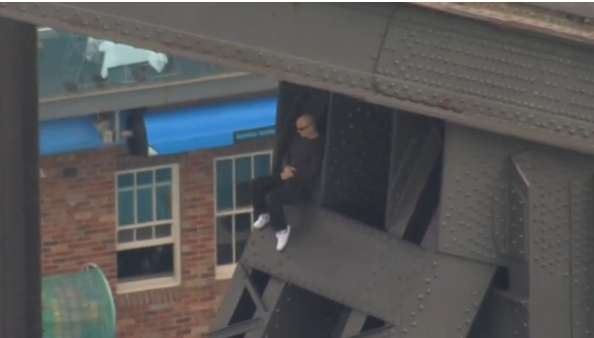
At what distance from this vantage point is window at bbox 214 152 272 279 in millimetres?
20781

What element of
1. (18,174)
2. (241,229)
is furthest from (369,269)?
(241,229)

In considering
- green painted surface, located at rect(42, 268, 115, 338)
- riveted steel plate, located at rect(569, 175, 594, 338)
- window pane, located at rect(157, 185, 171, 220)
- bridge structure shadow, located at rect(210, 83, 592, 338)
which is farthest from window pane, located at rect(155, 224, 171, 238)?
riveted steel plate, located at rect(569, 175, 594, 338)

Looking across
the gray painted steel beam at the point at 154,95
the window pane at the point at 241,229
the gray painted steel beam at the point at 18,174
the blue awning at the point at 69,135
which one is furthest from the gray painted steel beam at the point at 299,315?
the window pane at the point at 241,229

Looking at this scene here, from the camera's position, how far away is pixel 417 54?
8.83 m

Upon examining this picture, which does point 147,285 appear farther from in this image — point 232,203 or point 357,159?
point 357,159

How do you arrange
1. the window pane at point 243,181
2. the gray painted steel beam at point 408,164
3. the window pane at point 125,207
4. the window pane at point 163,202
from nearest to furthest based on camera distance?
1. the gray painted steel beam at point 408,164
2. the window pane at point 125,207
3. the window pane at point 163,202
4. the window pane at point 243,181

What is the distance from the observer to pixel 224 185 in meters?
20.8

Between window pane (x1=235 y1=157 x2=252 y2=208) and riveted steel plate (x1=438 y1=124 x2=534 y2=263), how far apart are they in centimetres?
1180

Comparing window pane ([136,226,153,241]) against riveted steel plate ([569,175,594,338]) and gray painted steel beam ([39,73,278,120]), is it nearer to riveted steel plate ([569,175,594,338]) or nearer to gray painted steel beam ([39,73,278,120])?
gray painted steel beam ([39,73,278,120])

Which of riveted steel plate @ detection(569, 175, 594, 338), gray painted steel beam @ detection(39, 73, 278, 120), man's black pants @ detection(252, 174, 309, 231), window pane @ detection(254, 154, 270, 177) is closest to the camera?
riveted steel plate @ detection(569, 175, 594, 338)

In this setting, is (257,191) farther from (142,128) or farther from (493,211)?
(142,128)

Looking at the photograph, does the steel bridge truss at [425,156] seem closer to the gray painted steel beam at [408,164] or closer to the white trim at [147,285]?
the gray painted steel beam at [408,164]

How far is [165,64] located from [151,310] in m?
3.13

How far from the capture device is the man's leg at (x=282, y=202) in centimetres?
996
